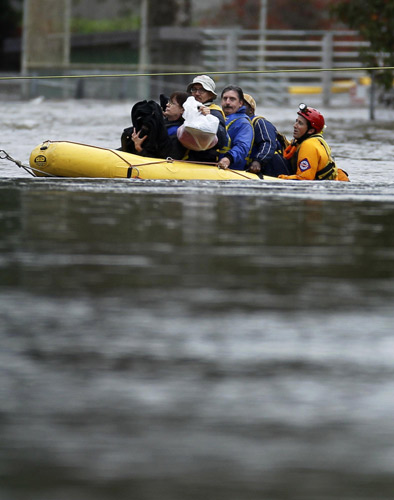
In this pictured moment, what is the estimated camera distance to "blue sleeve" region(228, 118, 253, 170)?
10.4 metres

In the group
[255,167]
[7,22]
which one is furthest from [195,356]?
[7,22]

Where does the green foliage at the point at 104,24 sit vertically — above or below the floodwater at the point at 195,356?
above

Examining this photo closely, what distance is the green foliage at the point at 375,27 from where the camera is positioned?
23.0 meters

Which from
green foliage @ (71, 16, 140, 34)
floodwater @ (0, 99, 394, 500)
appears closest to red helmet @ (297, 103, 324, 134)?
floodwater @ (0, 99, 394, 500)

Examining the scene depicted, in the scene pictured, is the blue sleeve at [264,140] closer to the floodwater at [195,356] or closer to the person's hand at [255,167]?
the person's hand at [255,167]

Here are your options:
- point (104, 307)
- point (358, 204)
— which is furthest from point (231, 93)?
point (104, 307)

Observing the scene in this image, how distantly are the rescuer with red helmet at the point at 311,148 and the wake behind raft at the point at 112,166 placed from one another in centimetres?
31

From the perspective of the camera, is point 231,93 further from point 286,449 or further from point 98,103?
point 98,103

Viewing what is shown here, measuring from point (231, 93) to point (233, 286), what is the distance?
544 cm

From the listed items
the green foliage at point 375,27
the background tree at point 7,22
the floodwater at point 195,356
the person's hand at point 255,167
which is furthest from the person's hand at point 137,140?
the background tree at point 7,22

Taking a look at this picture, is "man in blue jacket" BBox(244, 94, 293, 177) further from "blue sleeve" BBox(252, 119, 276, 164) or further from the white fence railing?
the white fence railing

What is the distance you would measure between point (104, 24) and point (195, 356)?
4521cm

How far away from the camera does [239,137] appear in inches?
413

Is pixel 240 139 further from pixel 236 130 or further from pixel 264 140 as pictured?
pixel 264 140
